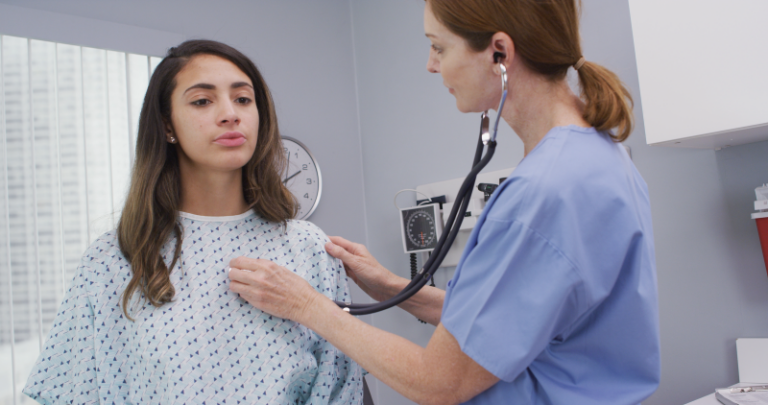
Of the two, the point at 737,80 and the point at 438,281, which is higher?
the point at 737,80

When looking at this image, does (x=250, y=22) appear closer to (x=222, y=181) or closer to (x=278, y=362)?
(x=222, y=181)

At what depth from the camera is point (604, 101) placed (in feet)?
2.71

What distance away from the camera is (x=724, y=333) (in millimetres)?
1534

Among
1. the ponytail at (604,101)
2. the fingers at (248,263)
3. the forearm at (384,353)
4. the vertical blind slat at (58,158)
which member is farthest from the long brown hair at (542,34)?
the vertical blind slat at (58,158)

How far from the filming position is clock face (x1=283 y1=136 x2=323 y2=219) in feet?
8.15

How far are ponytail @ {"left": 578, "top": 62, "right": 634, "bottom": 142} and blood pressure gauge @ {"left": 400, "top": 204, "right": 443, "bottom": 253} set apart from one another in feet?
4.47

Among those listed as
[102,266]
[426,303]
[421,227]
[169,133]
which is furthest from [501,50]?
[421,227]

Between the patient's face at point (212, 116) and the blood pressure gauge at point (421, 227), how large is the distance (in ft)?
4.00

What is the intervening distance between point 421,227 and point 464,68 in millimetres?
1441

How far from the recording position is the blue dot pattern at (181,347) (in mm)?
987

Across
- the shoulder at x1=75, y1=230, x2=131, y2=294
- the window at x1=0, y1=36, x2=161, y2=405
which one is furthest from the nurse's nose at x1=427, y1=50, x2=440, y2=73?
the window at x1=0, y1=36, x2=161, y2=405

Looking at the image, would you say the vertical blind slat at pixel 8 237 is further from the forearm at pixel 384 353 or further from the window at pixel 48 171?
the forearm at pixel 384 353

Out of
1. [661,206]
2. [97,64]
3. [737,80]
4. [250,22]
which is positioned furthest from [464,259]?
[250,22]

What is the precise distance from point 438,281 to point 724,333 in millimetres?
1122
